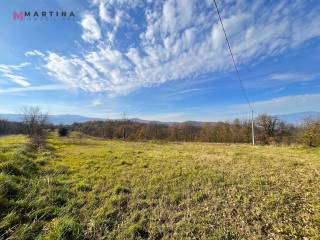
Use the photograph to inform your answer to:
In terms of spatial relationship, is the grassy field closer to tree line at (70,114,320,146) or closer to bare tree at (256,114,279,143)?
tree line at (70,114,320,146)

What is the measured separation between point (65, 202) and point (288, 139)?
36.4 metres

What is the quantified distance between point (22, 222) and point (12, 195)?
1459 mm

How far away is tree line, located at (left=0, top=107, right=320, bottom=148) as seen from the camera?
85.1 ft

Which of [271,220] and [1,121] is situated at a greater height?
[1,121]

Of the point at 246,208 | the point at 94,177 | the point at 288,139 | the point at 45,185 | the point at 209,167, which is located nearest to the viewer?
the point at 246,208

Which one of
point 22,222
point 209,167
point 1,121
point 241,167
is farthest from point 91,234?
point 1,121

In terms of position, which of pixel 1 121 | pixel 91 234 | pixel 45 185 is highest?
pixel 1 121

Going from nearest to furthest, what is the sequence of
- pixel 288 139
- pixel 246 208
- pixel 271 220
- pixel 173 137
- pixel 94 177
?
pixel 271 220 < pixel 246 208 < pixel 94 177 < pixel 288 139 < pixel 173 137

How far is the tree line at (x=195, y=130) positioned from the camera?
25953 mm

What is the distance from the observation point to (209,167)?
998cm

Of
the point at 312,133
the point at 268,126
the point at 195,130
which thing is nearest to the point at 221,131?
the point at 195,130

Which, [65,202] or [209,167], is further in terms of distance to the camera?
[209,167]

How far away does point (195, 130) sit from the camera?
191 feet

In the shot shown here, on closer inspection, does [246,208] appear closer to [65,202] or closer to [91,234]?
[91,234]
